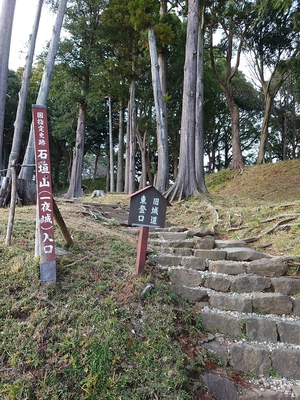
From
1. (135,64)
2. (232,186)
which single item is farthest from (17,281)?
(135,64)

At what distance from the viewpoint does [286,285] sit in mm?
3303

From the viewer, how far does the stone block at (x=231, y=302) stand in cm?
302

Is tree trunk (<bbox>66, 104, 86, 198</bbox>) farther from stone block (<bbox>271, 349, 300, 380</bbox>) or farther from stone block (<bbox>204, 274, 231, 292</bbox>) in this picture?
stone block (<bbox>271, 349, 300, 380</bbox>)

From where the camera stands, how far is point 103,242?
382cm

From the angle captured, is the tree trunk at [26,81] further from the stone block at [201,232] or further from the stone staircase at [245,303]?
the stone staircase at [245,303]

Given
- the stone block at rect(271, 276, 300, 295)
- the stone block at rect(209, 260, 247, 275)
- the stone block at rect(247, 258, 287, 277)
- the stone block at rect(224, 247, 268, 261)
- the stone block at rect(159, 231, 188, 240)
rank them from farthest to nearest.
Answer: the stone block at rect(159, 231, 188, 240) < the stone block at rect(224, 247, 268, 261) < the stone block at rect(209, 260, 247, 275) < the stone block at rect(247, 258, 287, 277) < the stone block at rect(271, 276, 300, 295)

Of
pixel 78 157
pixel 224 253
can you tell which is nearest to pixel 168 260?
pixel 224 253

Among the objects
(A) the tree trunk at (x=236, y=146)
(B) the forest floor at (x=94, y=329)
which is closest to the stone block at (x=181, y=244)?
(B) the forest floor at (x=94, y=329)

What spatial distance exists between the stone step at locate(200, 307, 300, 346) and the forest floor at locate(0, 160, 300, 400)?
18 centimetres

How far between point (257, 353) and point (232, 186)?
949 centimetres

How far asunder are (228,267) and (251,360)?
52.8 inches

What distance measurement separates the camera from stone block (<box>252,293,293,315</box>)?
9.95 ft

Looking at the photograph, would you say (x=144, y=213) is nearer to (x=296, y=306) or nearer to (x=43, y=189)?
(x=43, y=189)

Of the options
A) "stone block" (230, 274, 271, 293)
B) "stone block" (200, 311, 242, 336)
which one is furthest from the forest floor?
"stone block" (230, 274, 271, 293)
